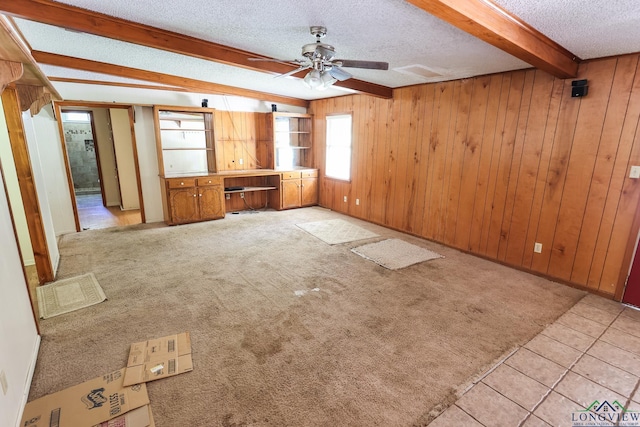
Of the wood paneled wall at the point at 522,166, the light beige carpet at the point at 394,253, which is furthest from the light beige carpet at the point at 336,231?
the wood paneled wall at the point at 522,166

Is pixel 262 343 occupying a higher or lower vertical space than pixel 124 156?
lower

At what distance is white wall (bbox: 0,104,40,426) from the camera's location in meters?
1.62

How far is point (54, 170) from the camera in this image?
15.5ft

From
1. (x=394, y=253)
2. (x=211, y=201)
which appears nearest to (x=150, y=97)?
(x=211, y=201)

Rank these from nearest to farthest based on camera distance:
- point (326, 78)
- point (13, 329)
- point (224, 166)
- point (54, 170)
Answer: point (13, 329)
point (326, 78)
point (54, 170)
point (224, 166)

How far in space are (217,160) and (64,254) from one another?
9.07 ft

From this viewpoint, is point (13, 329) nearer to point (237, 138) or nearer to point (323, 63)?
point (323, 63)

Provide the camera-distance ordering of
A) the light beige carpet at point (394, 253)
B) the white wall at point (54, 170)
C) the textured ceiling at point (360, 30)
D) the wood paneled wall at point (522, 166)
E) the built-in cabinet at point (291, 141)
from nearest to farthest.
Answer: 1. the textured ceiling at point (360, 30)
2. the wood paneled wall at point (522, 166)
3. the light beige carpet at point (394, 253)
4. the white wall at point (54, 170)
5. the built-in cabinet at point (291, 141)

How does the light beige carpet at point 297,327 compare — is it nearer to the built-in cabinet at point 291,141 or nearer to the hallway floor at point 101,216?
the hallway floor at point 101,216

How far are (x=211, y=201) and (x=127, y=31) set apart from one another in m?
3.21

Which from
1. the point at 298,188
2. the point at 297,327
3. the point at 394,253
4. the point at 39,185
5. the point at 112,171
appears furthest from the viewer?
the point at 112,171

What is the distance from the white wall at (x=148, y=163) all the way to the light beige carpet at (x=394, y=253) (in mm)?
3696

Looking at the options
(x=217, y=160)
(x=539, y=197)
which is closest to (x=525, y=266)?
(x=539, y=197)

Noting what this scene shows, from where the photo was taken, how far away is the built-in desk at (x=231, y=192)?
17.2 ft
